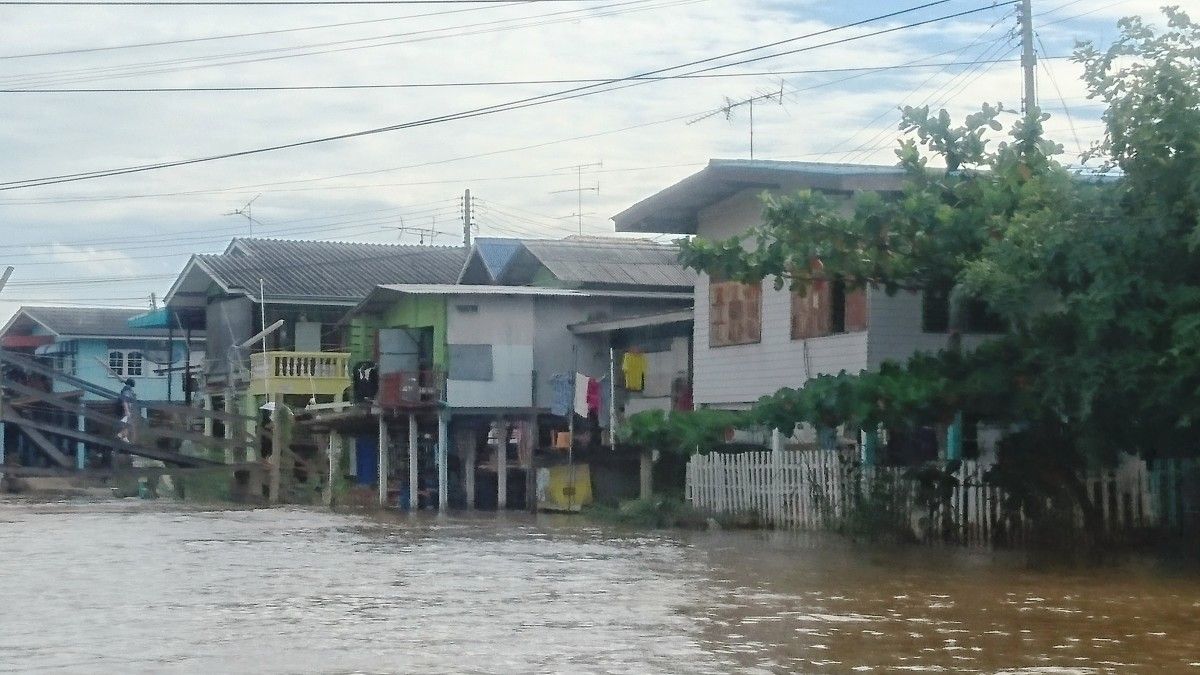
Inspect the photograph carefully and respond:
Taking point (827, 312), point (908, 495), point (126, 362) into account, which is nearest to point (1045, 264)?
point (908, 495)

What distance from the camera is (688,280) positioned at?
39.2 meters

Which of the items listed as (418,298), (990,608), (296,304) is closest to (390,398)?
(418,298)

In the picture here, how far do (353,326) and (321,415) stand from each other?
2890 millimetres

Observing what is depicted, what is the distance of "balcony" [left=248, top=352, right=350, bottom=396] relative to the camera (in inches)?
1791

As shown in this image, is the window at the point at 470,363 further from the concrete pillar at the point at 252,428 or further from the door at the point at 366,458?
the concrete pillar at the point at 252,428

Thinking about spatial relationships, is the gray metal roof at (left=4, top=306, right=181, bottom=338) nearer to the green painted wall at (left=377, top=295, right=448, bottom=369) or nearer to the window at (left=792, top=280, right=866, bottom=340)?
the green painted wall at (left=377, top=295, right=448, bottom=369)

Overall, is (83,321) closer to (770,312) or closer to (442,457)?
(442,457)

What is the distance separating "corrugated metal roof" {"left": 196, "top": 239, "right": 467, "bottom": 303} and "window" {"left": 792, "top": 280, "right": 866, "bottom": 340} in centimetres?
2398

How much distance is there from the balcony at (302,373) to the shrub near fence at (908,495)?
62.8 feet

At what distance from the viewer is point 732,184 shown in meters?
28.4

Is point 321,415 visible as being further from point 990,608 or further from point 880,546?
point 990,608

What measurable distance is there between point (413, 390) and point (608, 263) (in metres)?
5.67

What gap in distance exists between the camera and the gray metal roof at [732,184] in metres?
25.1

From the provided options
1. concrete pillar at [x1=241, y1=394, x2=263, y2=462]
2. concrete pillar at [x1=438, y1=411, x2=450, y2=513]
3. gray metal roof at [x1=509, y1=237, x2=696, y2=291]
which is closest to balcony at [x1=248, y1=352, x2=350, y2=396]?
concrete pillar at [x1=241, y1=394, x2=263, y2=462]
